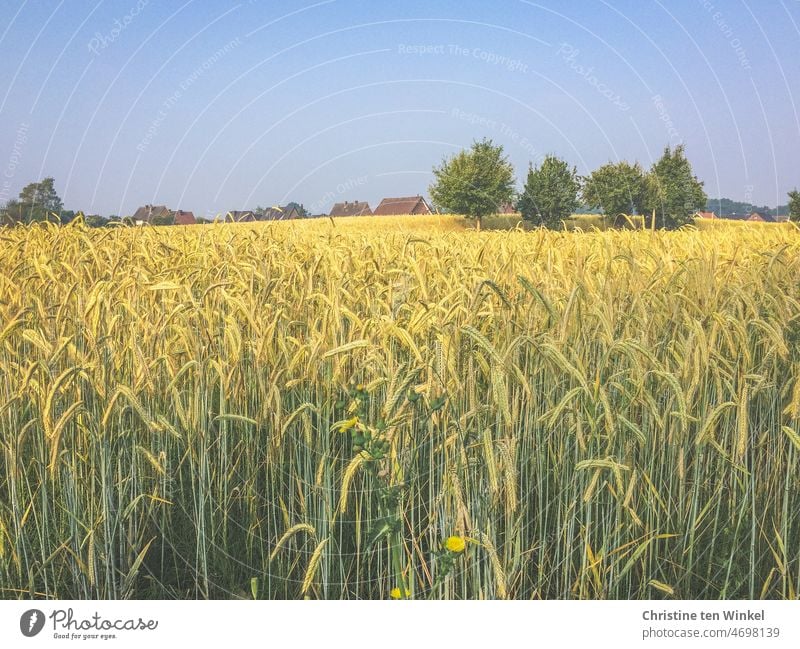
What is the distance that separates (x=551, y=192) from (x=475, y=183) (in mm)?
8848

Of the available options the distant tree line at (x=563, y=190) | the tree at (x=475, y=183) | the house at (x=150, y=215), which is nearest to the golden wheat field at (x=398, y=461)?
the house at (x=150, y=215)

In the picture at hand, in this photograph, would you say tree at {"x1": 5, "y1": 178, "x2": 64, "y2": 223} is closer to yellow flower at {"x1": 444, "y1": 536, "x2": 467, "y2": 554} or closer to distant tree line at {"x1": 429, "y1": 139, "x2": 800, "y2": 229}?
yellow flower at {"x1": 444, "y1": 536, "x2": 467, "y2": 554}

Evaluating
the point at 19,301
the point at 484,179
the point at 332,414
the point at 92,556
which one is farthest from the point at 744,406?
the point at 484,179

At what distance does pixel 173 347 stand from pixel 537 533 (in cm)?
156

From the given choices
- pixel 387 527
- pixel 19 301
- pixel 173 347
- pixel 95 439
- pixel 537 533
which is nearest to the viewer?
pixel 387 527

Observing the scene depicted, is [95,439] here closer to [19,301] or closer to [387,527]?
[387,527]

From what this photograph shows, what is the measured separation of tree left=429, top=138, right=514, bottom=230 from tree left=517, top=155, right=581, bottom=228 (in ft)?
14.8

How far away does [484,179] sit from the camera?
36.4 meters
